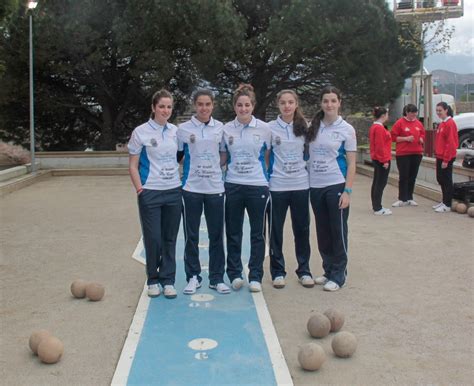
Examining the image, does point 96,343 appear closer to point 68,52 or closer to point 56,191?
point 56,191

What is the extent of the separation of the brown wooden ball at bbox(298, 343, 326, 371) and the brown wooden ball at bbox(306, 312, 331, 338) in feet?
1.63

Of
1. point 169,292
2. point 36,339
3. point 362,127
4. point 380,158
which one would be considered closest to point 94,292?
point 169,292

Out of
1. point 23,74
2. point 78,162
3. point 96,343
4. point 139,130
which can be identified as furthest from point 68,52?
point 96,343

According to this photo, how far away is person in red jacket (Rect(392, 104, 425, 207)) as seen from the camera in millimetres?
10430

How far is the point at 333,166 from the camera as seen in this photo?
558 cm

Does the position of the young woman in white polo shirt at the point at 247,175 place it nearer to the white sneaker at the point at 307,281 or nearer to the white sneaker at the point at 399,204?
the white sneaker at the point at 307,281

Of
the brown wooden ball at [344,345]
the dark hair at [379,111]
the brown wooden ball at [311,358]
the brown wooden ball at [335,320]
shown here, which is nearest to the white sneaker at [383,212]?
the dark hair at [379,111]

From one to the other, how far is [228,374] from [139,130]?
2.49 metres

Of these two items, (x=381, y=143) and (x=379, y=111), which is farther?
(x=381, y=143)

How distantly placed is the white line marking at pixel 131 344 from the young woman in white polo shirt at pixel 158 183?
0.26 metres

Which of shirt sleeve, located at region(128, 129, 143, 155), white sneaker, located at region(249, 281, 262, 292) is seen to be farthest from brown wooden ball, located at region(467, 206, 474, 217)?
shirt sleeve, located at region(128, 129, 143, 155)

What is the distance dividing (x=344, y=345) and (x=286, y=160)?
2.09 m

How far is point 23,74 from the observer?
19266 millimetres

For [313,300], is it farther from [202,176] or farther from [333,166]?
[202,176]
